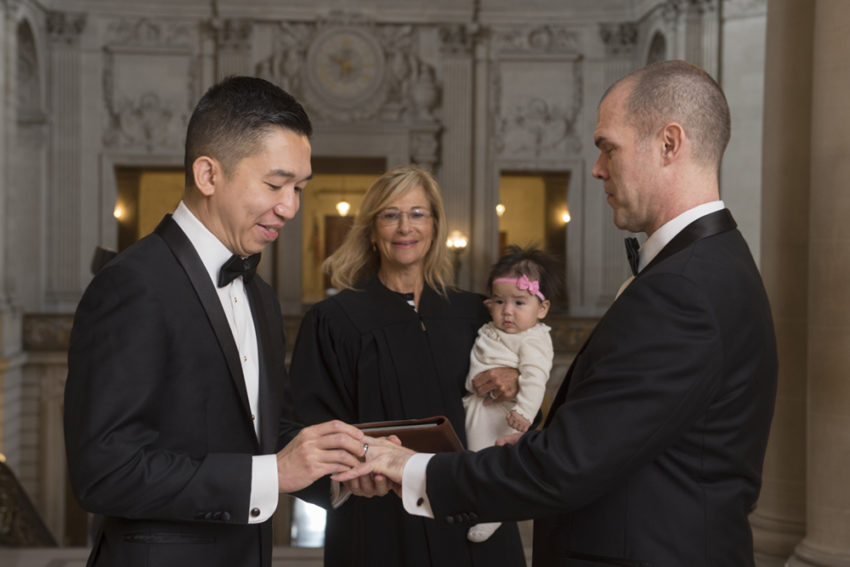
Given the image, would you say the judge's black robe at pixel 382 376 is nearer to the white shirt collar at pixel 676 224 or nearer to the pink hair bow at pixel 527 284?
the pink hair bow at pixel 527 284

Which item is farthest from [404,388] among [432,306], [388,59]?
[388,59]

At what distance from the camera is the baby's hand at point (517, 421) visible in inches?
142

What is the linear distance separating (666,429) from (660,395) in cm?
8

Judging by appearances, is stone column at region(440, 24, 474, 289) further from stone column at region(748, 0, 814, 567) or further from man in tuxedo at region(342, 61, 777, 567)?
man in tuxedo at region(342, 61, 777, 567)

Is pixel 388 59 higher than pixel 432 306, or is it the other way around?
pixel 388 59

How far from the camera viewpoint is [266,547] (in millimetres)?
2469

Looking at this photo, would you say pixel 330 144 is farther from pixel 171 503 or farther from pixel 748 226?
pixel 171 503

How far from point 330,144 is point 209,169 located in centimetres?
1620

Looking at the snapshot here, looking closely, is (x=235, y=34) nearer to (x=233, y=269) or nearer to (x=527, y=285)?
(x=527, y=285)

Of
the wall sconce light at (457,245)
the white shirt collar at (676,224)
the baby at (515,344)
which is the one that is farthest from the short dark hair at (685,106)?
the wall sconce light at (457,245)

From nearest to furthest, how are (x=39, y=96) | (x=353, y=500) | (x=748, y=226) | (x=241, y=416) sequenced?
(x=241, y=416) < (x=353, y=500) < (x=748, y=226) < (x=39, y=96)

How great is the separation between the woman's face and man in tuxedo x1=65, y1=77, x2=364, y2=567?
4.74ft

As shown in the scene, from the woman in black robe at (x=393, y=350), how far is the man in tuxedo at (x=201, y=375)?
113 centimetres

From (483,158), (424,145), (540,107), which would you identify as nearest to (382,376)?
(424,145)
